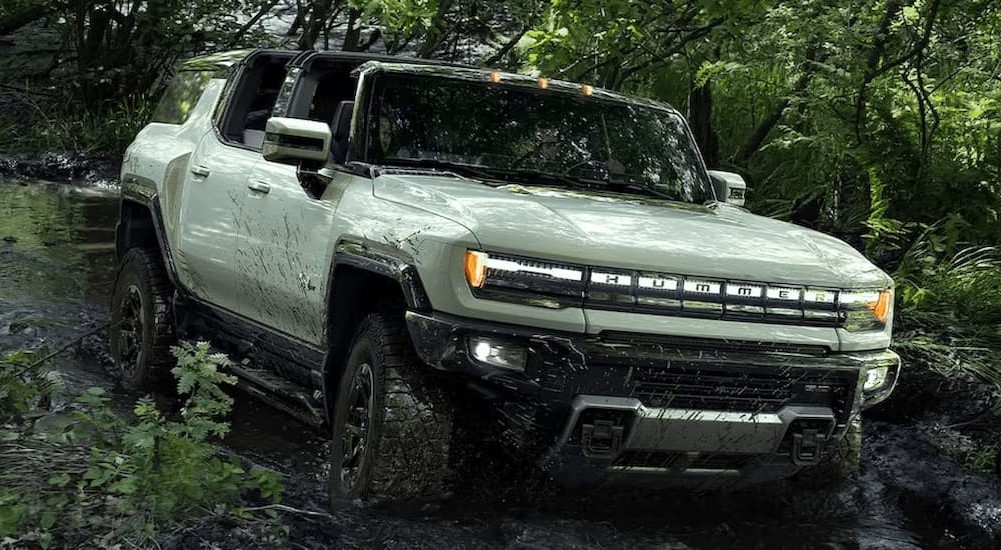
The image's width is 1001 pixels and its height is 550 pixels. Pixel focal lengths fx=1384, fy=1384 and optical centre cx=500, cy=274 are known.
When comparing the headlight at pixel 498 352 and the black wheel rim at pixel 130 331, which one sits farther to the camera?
the black wheel rim at pixel 130 331

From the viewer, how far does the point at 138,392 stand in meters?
6.93

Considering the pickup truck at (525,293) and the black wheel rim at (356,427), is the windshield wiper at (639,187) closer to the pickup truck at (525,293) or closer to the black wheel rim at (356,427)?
the pickup truck at (525,293)

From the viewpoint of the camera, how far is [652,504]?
5.44 m

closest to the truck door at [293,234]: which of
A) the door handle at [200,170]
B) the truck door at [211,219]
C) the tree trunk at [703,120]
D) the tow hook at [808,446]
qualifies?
the truck door at [211,219]

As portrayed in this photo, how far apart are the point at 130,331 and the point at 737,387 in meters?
3.75

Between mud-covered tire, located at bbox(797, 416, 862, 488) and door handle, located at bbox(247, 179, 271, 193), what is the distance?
8.09 feet

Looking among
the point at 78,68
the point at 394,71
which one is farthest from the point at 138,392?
the point at 78,68

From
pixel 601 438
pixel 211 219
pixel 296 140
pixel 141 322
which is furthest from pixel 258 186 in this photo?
pixel 601 438

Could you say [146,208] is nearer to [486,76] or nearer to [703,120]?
[486,76]

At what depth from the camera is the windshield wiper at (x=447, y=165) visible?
5367 mm

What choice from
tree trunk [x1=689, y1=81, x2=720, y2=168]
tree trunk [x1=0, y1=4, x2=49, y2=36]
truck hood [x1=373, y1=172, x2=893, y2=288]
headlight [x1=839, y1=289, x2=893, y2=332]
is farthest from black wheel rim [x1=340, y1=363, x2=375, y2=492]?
tree trunk [x1=0, y1=4, x2=49, y2=36]

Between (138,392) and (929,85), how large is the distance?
18.5ft

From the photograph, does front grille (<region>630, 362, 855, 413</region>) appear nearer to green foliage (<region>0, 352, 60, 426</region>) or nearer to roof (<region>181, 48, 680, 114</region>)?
roof (<region>181, 48, 680, 114</region>)

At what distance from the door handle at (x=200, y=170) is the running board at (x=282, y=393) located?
96 cm
